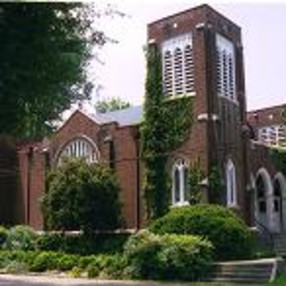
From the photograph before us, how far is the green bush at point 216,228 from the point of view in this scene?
1167 inches

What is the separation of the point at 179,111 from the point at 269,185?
8567mm

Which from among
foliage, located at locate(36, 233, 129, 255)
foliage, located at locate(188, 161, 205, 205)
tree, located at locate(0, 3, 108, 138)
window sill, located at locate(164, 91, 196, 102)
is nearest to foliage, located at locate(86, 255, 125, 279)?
foliage, located at locate(36, 233, 129, 255)

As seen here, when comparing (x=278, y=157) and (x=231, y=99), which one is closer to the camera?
(x=231, y=99)

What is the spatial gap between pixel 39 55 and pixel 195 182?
20.5 meters

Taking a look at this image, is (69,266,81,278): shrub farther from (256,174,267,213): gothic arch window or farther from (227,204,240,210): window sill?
(256,174,267,213): gothic arch window

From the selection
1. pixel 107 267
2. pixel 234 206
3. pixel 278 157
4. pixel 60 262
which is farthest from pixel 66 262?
pixel 278 157

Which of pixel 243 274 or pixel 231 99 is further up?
pixel 231 99

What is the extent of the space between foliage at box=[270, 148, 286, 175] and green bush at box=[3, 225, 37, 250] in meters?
13.7

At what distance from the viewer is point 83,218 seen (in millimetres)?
35281

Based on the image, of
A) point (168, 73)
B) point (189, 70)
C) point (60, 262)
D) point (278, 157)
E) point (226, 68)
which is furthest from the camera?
point (278, 157)

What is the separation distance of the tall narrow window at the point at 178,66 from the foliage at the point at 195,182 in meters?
3.84

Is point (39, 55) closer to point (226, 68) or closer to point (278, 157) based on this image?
point (226, 68)

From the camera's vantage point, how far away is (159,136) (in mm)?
37062

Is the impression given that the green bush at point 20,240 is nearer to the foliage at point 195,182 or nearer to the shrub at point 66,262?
the shrub at point 66,262
